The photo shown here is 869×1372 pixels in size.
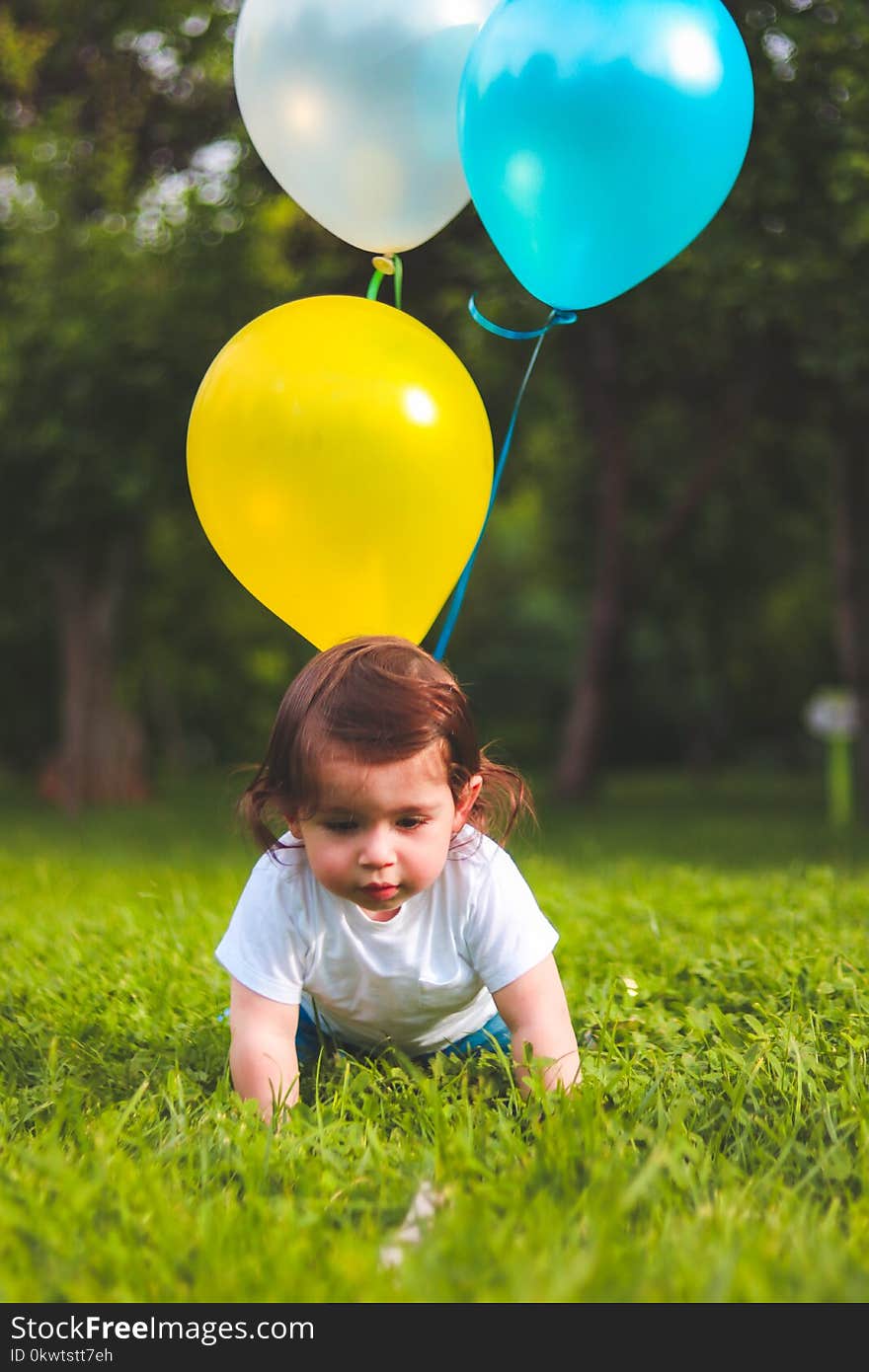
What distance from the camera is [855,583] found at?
10.2 meters

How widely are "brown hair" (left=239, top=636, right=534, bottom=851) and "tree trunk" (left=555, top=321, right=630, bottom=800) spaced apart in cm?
865

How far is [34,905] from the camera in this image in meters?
4.31

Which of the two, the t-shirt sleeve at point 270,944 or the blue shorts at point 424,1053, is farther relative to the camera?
the blue shorts at point 424,1053

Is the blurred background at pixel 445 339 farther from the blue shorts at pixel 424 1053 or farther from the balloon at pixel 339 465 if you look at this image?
the blue shorts at pixel 424 1053

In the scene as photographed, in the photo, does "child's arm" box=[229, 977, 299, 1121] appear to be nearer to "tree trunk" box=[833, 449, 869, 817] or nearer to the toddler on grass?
the toddler on grass

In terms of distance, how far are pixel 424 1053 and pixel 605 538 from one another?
862 cm

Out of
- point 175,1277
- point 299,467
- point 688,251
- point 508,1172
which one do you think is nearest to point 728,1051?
point 508,1172

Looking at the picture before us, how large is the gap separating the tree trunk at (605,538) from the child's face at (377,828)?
8.84m

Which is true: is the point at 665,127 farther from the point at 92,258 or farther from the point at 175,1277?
the point at 92,258

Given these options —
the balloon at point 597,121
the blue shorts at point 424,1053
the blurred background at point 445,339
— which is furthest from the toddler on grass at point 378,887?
the blurred background at point 445,339

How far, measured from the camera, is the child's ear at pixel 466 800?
2295 mm

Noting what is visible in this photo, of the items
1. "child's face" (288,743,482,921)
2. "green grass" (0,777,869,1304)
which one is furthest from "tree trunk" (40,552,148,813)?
"child's face" (288,743,482,921)

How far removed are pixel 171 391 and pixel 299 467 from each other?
8361mm

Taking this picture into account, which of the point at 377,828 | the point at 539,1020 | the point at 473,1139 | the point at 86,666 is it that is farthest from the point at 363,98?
the point at 86,666
